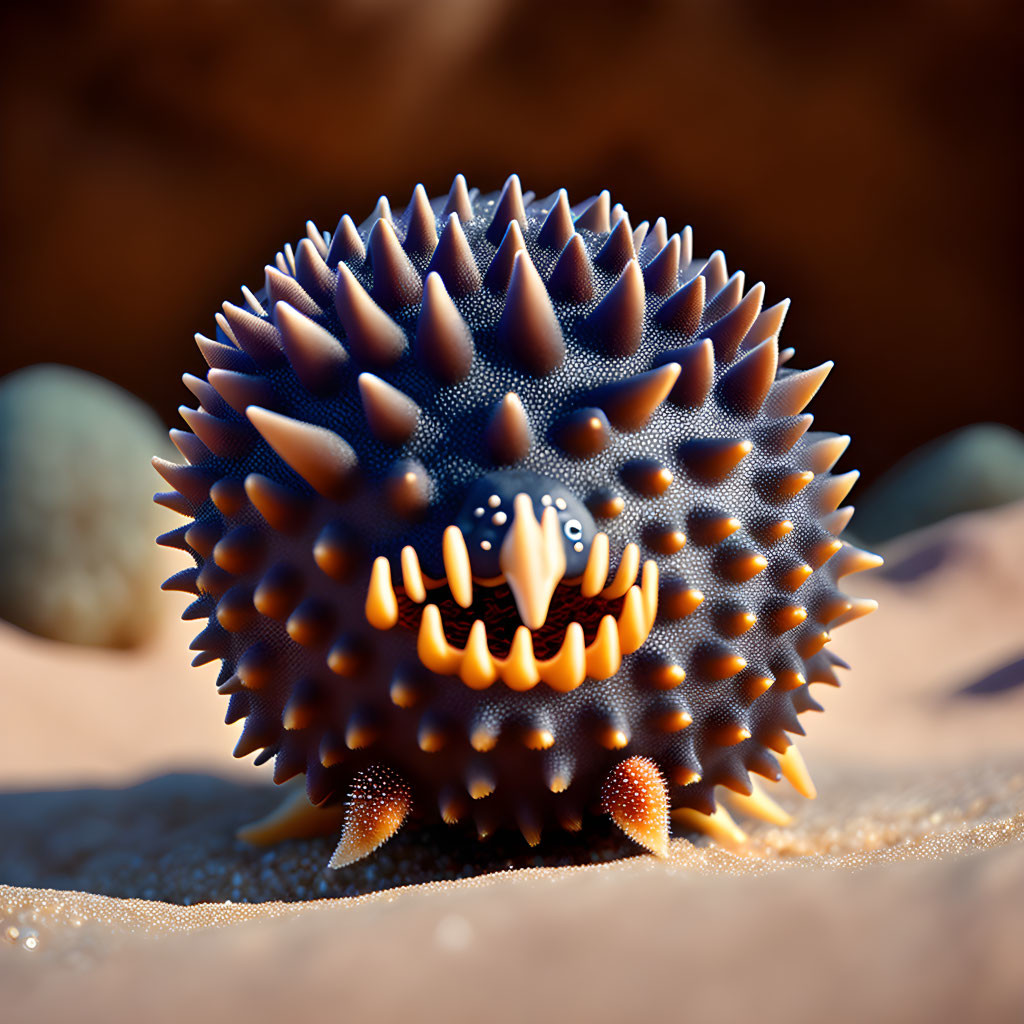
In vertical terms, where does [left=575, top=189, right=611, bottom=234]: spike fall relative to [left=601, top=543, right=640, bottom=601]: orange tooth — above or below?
above

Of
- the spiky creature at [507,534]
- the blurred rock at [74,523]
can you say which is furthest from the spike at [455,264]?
the blurred rock at [74,523]

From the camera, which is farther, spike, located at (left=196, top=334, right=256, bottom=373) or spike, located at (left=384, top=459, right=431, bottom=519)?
spike, located at (left=196, top=334, right=256, bottom=373)

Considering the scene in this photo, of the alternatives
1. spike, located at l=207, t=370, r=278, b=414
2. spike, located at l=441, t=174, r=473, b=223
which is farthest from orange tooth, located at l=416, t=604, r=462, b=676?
spike, located at l=441, t=174, r=473, b=223

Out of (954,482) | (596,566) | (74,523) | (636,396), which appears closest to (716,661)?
(596,566)

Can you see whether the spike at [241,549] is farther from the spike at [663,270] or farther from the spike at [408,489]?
the spike at [663,270]

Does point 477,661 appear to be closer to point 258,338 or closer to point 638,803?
point 638,803

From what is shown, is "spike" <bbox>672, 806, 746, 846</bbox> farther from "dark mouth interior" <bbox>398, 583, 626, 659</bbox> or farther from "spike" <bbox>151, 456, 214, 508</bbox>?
"spike" <bbox>151, 456, 214, 508</bbox>

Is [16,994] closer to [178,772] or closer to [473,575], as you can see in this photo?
[473,575]
